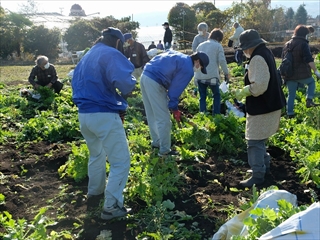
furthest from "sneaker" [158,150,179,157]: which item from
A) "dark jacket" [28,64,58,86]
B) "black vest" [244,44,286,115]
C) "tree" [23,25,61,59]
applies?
"tree" [23,25,61,59]

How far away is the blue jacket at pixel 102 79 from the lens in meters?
3.74

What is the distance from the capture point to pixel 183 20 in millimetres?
25578

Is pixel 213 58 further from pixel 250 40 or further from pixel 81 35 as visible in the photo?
pixel 81 35

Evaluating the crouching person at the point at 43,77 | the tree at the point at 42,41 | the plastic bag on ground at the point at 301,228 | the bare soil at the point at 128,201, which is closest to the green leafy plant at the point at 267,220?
the plastic bag on ground at the point at 301,228

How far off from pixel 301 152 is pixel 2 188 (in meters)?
3.72

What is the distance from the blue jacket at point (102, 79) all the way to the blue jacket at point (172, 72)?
4.26 feet

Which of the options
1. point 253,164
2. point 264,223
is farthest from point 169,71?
point 264,223

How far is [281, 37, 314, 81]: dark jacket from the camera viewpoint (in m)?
7.00

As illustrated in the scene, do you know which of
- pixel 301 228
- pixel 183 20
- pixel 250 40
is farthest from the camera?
pixel 183 20

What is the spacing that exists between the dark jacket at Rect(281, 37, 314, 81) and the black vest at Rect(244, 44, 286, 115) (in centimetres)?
301

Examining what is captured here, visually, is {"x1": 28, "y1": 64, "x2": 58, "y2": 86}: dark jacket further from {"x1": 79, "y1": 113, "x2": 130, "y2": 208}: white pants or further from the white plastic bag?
the white plastic bag

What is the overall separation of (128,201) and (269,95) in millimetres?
1902


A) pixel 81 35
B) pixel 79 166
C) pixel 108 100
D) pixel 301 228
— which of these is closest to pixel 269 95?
pixel 108 100

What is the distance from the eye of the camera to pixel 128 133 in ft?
21.6
